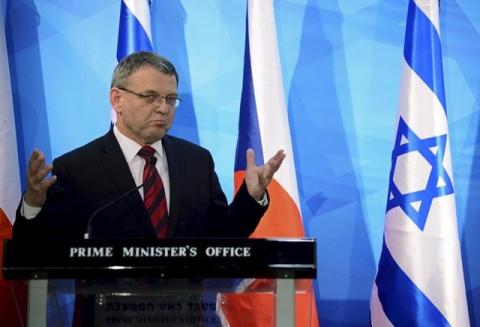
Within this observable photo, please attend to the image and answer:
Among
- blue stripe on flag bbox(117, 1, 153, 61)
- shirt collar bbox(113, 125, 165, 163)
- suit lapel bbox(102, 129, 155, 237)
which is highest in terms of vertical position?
blue stripe on flag bbox(117, 1, 153, 61)

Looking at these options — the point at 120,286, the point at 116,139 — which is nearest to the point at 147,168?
the point at 116,139

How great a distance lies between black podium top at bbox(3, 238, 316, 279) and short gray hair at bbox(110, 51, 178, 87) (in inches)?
35.5

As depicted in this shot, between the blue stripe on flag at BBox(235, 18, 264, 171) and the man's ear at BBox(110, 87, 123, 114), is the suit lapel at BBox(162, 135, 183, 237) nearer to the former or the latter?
the man's ear at BBox(110, 87, 123, 114)

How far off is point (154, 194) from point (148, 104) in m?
0.30

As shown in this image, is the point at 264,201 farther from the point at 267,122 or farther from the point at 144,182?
the point at 267,122

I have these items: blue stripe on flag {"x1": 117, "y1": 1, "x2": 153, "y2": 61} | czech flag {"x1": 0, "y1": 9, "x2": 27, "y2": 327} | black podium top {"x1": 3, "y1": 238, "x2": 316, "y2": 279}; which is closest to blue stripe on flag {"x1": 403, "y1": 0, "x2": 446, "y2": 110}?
blue stripe on flag {"x1": 117, "y1": 1, "x2": 153, "y2": 61}

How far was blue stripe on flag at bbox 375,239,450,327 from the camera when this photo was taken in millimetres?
3449

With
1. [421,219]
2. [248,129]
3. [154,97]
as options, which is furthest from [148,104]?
[421,219]

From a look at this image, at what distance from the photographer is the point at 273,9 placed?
3.89 m

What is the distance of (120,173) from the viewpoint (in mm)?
2584

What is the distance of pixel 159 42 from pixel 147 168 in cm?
168

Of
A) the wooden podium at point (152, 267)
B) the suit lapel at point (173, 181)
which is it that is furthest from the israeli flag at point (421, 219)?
the wooden podium at point (152, 267)

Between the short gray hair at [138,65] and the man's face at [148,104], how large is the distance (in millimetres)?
13

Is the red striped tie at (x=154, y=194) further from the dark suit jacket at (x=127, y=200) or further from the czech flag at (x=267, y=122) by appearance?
the czech flag at (x=267, y=122)
